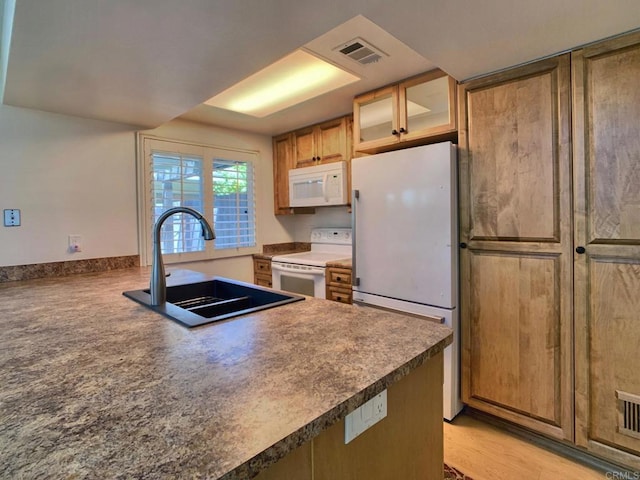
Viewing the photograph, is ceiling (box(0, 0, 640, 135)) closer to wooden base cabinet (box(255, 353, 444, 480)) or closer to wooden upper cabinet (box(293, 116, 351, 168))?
wooden upper cabinet (box(293, 116, 351, 168))

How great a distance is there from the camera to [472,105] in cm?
197

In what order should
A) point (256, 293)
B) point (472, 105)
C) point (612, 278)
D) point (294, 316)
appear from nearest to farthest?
point (294, 316) < point (612, 278) < point (256, 293) < point (472, 105)

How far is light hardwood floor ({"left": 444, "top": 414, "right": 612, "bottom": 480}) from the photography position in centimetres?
165

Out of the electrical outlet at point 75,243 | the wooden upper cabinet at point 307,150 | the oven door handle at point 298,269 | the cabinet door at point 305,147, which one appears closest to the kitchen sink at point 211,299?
the oven door handle at point 298,269

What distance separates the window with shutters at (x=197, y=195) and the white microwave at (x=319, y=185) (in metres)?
0.51

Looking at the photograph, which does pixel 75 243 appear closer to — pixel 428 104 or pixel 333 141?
pixel 333 141

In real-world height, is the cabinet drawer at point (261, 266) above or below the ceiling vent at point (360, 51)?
below

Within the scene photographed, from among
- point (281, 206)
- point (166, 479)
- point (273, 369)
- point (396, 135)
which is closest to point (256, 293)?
point (273, 369)

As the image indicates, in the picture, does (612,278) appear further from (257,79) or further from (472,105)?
(257,79)

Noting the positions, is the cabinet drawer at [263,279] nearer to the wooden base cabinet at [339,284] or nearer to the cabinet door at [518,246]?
the wooden base cabinet at [339,284]

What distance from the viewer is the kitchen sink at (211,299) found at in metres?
1.28

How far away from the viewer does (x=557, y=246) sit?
1.71m

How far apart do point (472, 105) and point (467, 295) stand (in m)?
1.14

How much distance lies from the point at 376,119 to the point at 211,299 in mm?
1721
